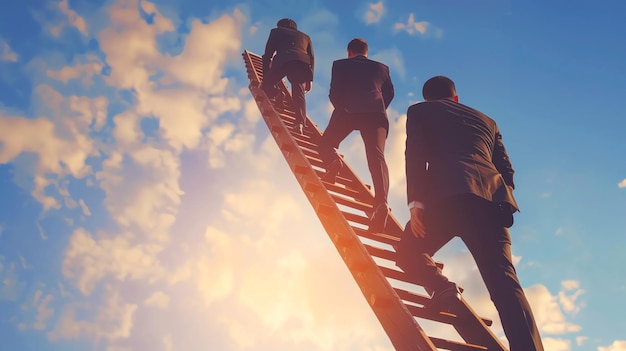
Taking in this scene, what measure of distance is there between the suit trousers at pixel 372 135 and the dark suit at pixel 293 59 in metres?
1.50

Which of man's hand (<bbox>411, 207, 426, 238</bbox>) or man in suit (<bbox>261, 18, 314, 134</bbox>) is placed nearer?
man's hand (<bbox>411, 207, 426, 238</bbox>)

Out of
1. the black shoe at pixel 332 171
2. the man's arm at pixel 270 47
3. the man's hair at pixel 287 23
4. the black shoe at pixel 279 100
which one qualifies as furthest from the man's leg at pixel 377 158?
the black shoe at pixel 279 100

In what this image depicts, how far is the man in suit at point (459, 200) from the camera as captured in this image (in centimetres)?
229

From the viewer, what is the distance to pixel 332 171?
4902mm

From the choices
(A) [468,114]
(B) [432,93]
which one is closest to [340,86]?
(B) [432,93]

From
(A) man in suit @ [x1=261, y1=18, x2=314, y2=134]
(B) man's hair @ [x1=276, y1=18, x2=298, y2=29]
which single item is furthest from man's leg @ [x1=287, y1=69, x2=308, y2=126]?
(B) man's hair @ [x1=276, y1=18, x2=298, y2=29]

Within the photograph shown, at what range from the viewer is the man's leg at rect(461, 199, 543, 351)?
2.20 m

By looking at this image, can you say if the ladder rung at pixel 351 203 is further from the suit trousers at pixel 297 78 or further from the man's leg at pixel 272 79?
the man's leg at pixel 272 79

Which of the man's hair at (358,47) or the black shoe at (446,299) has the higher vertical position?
the man's hair at (358,47)

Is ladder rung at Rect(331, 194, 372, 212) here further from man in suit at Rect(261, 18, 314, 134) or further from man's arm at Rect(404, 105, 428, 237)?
man in suit at Rect(261, 18, 314, 134)

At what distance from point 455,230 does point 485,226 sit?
0.67ft

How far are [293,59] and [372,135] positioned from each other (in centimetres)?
216

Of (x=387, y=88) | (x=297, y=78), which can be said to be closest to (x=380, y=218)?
(x=387, y=88)

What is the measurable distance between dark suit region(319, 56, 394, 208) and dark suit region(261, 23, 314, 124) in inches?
61.5
